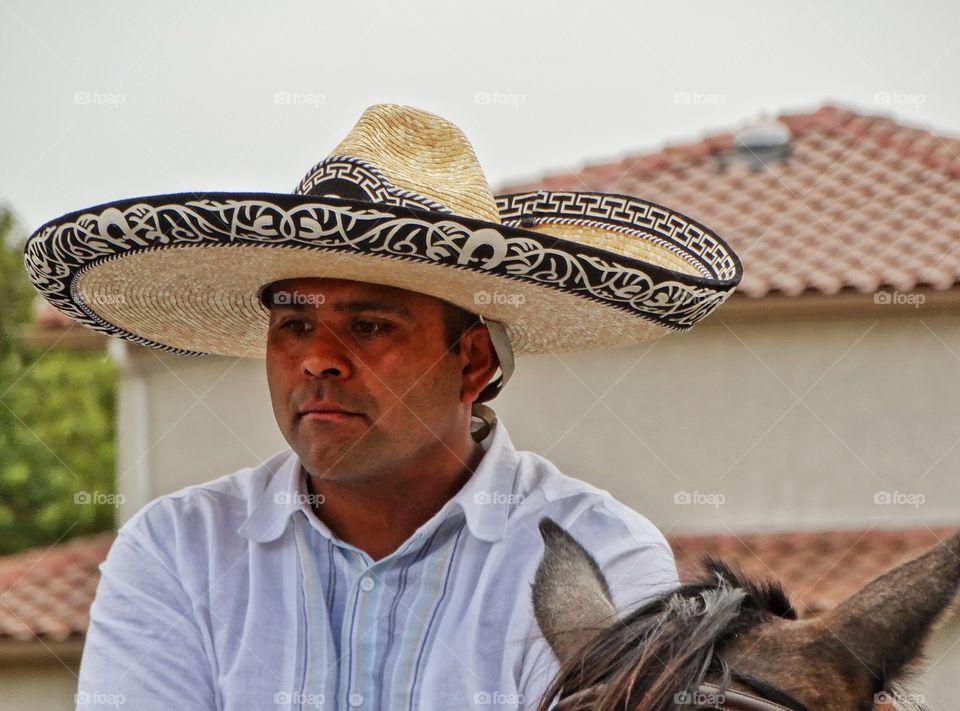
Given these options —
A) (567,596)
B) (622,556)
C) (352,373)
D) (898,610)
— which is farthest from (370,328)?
(898,610)

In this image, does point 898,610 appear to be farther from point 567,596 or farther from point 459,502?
point 459,502

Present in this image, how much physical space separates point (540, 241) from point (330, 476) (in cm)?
53

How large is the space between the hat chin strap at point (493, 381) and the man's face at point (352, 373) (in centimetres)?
17

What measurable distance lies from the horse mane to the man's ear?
848 mm

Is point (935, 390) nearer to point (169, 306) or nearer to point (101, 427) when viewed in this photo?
point (169, 306)

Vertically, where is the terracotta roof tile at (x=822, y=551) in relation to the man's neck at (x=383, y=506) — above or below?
below

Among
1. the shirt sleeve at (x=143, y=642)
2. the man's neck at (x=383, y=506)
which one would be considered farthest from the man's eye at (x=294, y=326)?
the shirt sleeve at (x=143, y=642)

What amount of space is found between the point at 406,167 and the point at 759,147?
8.57 meters

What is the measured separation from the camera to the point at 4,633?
7906 mm

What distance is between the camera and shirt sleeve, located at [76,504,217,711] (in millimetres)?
2143

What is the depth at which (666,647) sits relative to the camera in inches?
58.1

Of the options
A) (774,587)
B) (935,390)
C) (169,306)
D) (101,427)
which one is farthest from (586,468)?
(101,427)

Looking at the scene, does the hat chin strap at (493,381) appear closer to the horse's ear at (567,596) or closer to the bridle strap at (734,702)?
the horse's ear at (567,596)

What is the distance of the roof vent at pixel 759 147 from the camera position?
10305 mm
